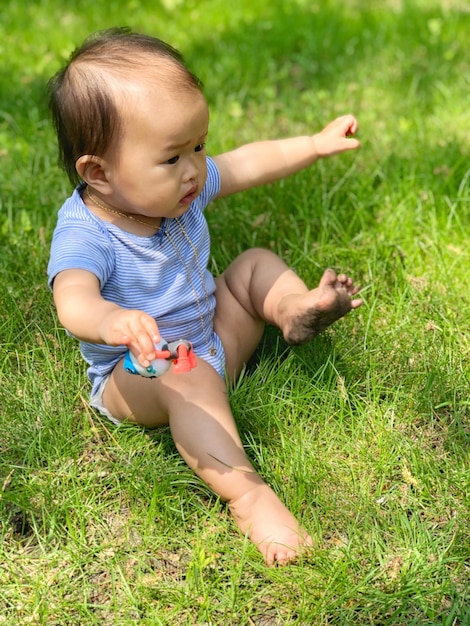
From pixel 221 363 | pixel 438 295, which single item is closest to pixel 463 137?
pixel 438 295

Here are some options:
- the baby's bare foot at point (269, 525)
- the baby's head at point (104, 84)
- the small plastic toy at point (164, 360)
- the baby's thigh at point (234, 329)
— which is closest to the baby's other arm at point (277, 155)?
the baby's thigh at point (234, 329)

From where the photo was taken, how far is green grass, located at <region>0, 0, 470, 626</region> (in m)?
1.97

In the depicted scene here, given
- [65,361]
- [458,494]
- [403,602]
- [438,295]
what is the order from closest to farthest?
[403,602], [458,494], [65,361], [438,295]

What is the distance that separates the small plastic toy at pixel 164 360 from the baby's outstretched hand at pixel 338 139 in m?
1.06

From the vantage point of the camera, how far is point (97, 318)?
1.91 metres

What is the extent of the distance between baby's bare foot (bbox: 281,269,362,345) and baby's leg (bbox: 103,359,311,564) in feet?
0.83

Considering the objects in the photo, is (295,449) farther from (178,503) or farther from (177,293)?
(177,293)

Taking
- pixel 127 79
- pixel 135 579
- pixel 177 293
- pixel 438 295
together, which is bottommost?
pixel 135 579

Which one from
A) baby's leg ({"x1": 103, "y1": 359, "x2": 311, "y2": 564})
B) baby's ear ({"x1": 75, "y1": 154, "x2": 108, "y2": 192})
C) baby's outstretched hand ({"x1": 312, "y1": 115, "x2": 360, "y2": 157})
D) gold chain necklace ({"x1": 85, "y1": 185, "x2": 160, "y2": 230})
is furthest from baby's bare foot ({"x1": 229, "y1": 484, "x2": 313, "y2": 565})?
baby's outstretched hand ({"x1": 312, "y1": 115, "x2": 360, "y2": 157})

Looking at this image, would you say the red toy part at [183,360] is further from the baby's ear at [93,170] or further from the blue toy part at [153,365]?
the baby's ear at [93,170]

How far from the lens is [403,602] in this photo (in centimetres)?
191

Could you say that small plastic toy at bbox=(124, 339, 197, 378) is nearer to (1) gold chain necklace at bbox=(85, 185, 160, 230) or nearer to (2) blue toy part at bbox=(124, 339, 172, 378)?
(2) blue toy part at bbox=(124, 339, 172, 378)

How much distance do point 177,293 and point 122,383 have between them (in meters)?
0.30

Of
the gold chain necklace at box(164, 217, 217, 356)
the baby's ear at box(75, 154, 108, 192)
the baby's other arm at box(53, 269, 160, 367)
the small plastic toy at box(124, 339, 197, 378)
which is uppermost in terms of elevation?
the baby's ear at box(75, 154, 108, 192)
